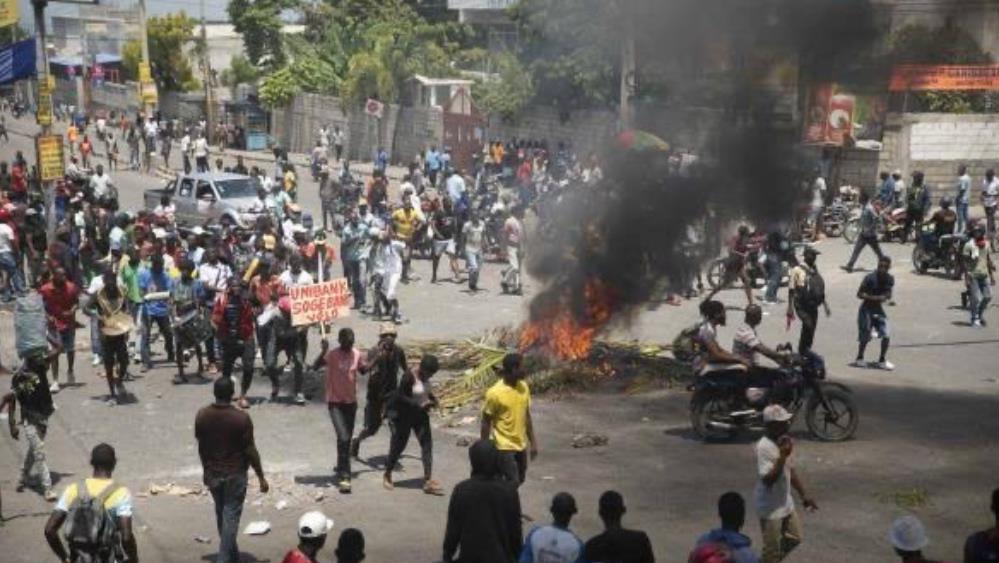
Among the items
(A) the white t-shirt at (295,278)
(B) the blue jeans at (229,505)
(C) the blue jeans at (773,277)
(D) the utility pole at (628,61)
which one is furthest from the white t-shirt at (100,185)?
(B) the blue jeans at (229,505)

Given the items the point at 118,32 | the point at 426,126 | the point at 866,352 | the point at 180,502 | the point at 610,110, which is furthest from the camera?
the point at 118,32

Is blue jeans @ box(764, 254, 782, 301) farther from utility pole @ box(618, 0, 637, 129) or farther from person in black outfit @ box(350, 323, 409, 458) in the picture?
person in black outfit @ box(350, 323, 409, 458)

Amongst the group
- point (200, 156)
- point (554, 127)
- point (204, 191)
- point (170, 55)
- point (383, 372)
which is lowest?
point (383, 372)

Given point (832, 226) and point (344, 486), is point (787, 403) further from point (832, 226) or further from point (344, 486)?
point (832, 226)

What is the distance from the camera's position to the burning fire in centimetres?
1404

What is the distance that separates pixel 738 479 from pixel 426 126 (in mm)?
30112

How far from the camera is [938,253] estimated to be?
21.2m

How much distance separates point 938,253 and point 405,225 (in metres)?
8.68

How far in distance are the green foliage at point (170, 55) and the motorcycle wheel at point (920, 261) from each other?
47.0m

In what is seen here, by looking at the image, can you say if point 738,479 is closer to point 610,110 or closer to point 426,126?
point 610,110

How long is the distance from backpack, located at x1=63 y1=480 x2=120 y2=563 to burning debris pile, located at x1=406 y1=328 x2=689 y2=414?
20.2 ft

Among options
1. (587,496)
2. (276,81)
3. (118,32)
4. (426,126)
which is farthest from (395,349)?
(118,32)

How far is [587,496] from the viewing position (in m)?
10.5

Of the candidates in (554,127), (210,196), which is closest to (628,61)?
(210,196)
